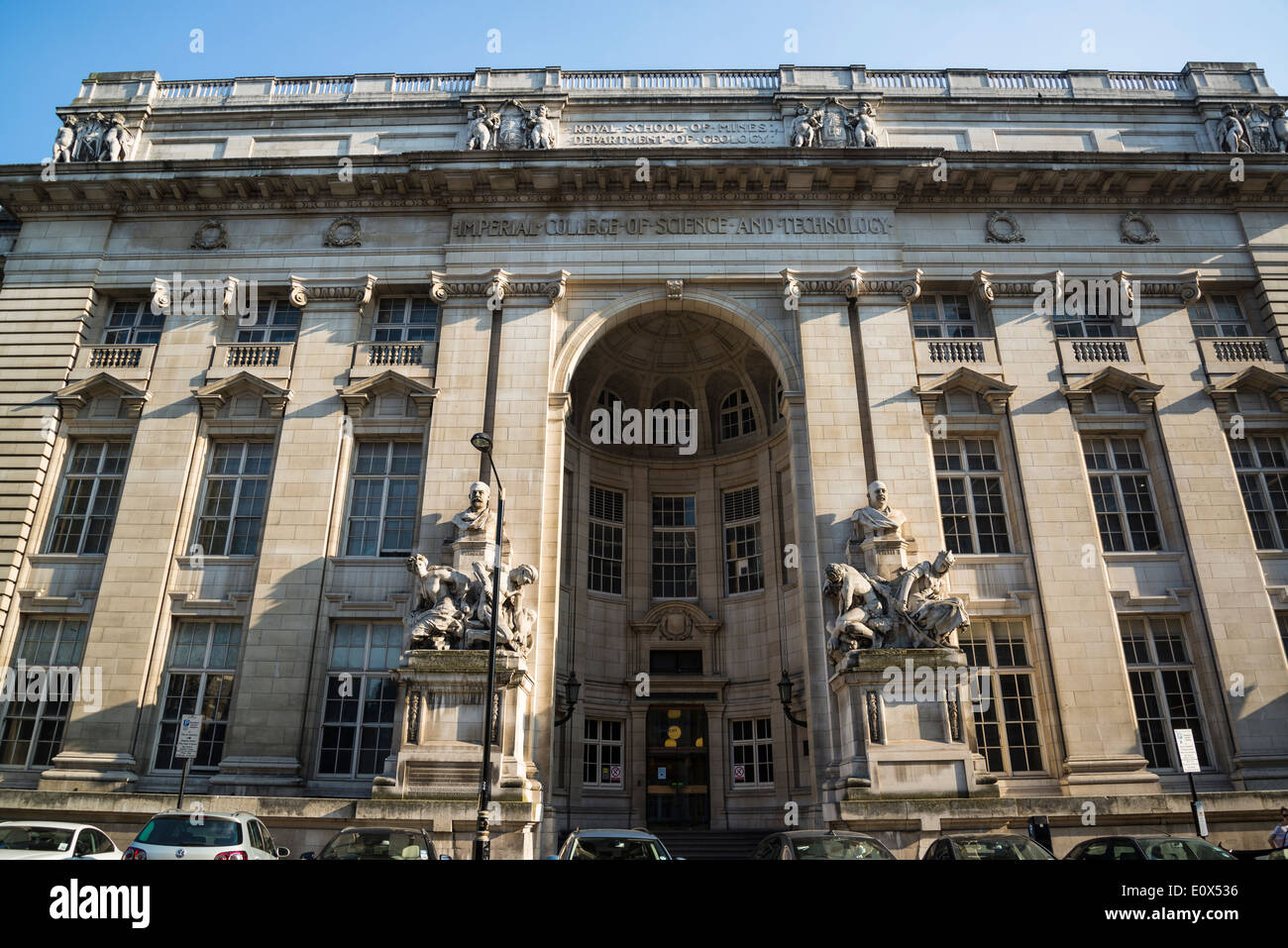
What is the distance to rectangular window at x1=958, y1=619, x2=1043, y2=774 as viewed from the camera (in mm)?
20391

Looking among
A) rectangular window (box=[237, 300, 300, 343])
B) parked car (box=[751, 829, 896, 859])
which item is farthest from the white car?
rectangular window (box=[237, 300, 300, 343])

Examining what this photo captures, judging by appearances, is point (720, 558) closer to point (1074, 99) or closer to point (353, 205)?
point (353, 205)

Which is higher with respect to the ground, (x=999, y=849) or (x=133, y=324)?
(x=133, y=324)

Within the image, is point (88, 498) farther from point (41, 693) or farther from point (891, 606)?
point (891, 606)

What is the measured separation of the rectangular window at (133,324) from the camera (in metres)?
25.0

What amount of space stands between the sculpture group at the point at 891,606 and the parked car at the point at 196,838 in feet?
42.8

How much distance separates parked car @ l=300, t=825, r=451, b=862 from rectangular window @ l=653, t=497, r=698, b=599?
16802 millimetres

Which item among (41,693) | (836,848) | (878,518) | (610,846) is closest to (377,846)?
(610,846)

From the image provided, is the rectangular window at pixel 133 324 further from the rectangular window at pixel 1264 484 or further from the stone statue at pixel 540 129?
the rectangular window at pixel 1264 484

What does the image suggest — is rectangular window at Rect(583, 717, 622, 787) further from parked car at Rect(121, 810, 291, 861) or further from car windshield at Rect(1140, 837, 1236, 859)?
car windshield at Rect(1140, 837, 1236, 859)

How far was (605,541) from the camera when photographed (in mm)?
28219

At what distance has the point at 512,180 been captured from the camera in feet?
81.9

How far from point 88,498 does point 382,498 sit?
8731 mm

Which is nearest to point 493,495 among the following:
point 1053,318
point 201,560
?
point 201,560
